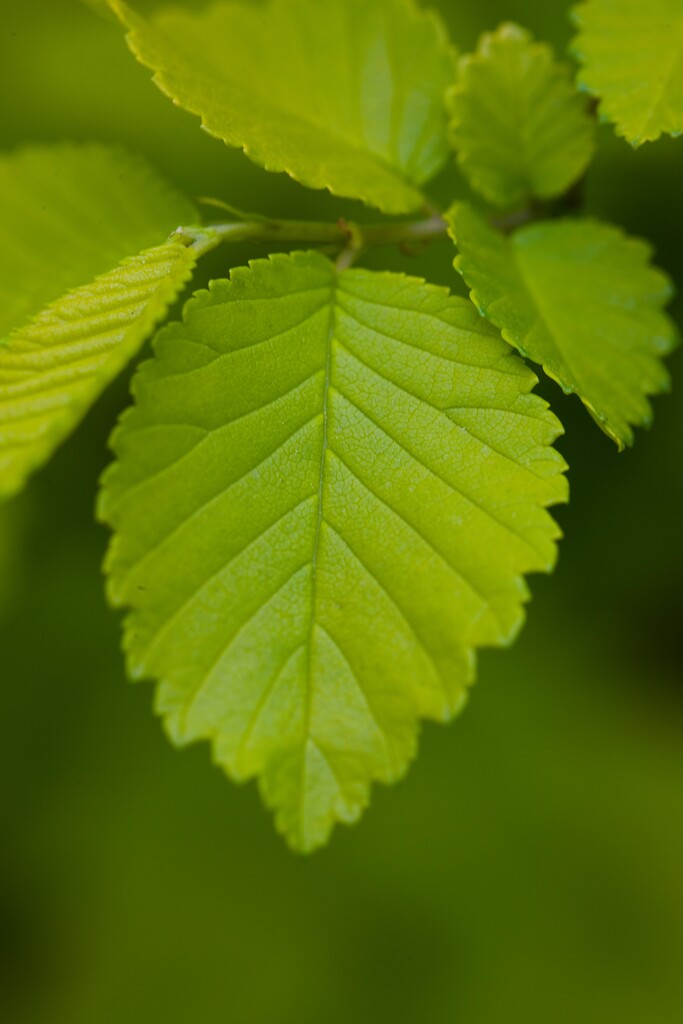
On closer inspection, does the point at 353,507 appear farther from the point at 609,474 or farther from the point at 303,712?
the point at 609,474

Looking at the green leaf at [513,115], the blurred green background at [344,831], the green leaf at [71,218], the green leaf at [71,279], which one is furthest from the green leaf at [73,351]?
the blurred green background at [344,831]

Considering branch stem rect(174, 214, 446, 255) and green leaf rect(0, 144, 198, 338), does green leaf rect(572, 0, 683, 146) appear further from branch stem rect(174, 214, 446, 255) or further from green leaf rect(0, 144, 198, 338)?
green leaf rect(0, 144, 198, 338)

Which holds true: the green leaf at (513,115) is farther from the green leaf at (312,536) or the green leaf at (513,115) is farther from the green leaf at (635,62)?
the green leaf at (312,536)

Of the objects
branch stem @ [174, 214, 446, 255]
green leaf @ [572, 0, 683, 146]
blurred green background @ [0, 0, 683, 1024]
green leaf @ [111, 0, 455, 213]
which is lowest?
blurred green background @ [0, 0, 683, 1024]

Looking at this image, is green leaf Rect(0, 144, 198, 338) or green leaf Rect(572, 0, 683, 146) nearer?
green leaf Rect(572, 0, 683, 146)

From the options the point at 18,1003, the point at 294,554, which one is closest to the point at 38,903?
the point at 18,1003

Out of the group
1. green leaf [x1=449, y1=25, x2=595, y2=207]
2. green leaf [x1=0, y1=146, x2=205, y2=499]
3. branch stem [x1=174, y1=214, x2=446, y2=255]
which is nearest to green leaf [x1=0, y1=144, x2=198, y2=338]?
green leaf [x1=0, y1=146, x2=205, y2=499]
